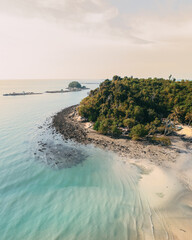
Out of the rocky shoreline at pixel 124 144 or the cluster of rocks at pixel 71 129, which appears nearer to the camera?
the rocky shoreline at pixel 124 144

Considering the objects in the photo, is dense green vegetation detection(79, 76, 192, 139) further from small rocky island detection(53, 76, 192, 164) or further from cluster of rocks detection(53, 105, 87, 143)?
cluster of rocks detection(53, 105, 87, 143)

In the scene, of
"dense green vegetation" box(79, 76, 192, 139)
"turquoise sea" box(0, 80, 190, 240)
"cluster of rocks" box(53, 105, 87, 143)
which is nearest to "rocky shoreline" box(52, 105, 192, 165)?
"cluster of rocks" box(53, 105, 87, 143)

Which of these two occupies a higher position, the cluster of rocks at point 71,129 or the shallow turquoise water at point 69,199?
the cluster of rocks at point 71,129

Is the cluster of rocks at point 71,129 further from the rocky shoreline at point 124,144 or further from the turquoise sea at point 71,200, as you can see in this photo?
the turquoise sea at point 71,200

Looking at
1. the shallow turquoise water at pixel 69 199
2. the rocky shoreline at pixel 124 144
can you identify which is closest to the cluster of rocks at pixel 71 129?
the rocky shoreline at pixel 124 144

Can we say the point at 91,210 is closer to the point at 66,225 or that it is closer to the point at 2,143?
the point at 66,225
